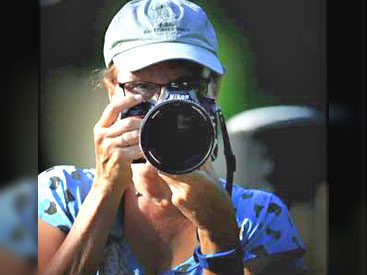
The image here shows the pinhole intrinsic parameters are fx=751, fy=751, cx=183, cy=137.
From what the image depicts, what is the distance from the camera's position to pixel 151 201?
2.81 metres

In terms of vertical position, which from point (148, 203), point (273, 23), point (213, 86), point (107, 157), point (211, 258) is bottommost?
point (211, 258)

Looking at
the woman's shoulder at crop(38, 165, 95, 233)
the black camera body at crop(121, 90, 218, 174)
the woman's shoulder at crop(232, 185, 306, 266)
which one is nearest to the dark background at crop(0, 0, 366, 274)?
the woman's shoulder at crop(38, 165, 95, 233)

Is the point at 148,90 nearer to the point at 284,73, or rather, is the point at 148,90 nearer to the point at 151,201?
the point at 151,201

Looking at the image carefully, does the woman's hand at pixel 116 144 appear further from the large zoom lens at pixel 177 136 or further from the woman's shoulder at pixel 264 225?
the woman's shoulder at pixel 264 225

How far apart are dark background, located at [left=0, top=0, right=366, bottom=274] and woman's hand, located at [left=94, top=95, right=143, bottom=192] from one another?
246 mm

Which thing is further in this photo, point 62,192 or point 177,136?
point 62,192

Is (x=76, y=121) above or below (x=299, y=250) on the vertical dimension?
above

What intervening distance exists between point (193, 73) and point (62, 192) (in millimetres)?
666

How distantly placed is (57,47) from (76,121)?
29cm

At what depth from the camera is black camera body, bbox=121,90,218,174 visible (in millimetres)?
2668

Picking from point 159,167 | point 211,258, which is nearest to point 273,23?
point 159,167

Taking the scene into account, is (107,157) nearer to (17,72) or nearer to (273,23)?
(17,72)

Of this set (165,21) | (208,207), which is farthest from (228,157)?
(165,21)

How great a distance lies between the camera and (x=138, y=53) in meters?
2.76
